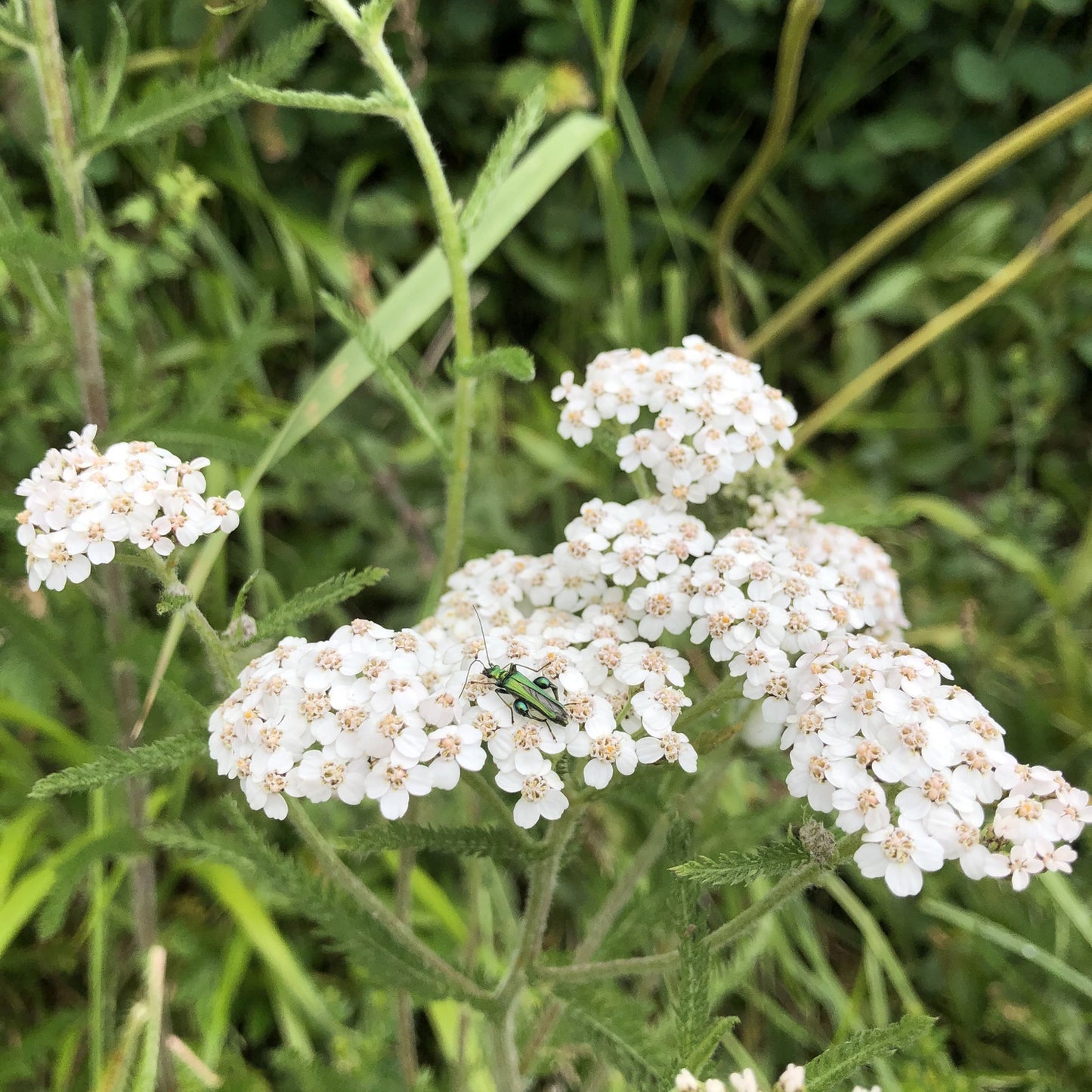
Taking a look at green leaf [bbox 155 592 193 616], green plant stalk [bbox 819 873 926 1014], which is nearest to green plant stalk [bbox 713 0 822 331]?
green plant stalk [bbox 819 873 926 1014]

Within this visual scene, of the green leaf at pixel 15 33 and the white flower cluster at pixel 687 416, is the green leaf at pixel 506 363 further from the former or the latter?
the green leaf at pixel 15 33

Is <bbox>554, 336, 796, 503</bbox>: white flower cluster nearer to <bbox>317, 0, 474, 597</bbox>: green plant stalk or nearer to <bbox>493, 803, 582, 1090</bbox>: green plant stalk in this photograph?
<bbox>317, 0, 474, 597</bbox>: green plant stalk

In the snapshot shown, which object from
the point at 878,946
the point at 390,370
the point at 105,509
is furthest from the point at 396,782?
the point at 878,946

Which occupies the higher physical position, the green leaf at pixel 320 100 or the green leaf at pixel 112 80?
the green leaf at pixel 112 80

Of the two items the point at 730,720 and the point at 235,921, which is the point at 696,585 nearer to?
the point at 730,720

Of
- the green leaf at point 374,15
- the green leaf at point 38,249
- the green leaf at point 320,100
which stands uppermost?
the green leaf at point 374,15

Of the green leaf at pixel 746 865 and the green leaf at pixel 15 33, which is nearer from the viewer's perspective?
the green leaf at pixel 746 865

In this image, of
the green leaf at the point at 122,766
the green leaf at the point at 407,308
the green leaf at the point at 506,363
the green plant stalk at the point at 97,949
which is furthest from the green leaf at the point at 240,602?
the green plant stalk at the point at 97,949

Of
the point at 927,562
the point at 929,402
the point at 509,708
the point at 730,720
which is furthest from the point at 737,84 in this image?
the point at 509,708
